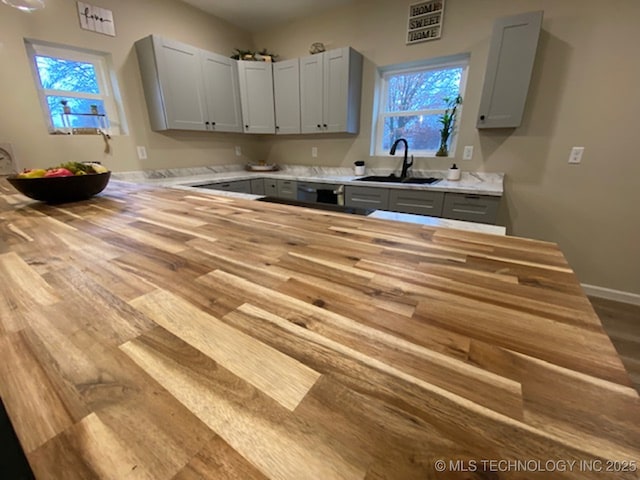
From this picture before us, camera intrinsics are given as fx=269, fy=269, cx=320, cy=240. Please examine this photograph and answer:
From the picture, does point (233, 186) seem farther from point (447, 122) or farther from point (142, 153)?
point (447, 122)

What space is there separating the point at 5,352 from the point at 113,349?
6.1 inches

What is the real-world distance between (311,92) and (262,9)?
105 cm

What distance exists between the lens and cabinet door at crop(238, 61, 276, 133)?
10.7ft

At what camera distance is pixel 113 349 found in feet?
1.28

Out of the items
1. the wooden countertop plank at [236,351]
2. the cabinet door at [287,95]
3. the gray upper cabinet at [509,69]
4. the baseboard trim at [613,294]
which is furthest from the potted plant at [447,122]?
the wooden countertop plank at [236,351]

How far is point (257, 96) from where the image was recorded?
131 inches

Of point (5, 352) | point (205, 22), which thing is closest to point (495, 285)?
point (5, 352)

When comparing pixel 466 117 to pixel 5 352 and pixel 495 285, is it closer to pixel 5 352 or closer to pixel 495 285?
pixel 495 285

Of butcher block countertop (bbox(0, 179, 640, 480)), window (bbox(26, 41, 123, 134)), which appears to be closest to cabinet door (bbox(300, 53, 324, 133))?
window (bbox(26, 41, 123, 134))

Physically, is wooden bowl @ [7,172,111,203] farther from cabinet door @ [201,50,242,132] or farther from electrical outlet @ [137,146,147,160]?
cabinet door @ [201,50,242,132]

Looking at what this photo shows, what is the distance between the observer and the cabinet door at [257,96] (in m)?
3.25

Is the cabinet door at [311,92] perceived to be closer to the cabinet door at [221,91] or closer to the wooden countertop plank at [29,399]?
the cabinet door at [221,91]

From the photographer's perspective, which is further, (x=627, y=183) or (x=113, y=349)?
(x=627, y=183)

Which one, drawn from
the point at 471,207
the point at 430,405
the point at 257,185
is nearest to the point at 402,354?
the point at 430,405
